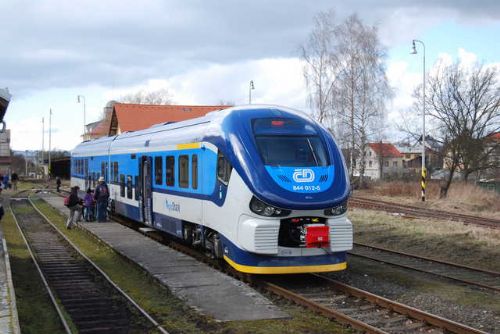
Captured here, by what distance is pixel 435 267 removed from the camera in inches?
487

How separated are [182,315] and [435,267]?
615cm

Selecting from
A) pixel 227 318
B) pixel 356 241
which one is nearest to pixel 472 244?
pixel 356 241

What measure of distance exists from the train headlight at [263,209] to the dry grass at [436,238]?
17.5 ft

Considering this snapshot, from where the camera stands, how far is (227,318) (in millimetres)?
7891

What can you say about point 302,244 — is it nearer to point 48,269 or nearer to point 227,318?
point 227,318

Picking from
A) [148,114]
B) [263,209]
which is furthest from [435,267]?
[148,114]

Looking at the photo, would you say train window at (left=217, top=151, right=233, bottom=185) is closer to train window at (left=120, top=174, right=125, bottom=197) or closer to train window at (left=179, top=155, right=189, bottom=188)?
train window at (left=179, top=155, right=189, bottom=188)

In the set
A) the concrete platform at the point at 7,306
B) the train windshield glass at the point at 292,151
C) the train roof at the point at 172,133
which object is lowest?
the concrete platform at the point at 7,306

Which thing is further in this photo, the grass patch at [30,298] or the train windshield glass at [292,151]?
the train windshield glass at [292,151]

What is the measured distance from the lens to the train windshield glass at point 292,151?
32.8 feet

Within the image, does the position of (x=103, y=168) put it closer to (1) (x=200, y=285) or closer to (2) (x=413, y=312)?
(1) (x=200, y=285)

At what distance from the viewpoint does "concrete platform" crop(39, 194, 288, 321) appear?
8.26 m

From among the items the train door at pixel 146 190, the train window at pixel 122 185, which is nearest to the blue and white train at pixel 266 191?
the train door at pixel 146 190

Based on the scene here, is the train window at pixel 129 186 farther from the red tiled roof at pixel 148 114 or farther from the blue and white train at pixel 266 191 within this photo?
the red tiled roof at pixel 148 114
